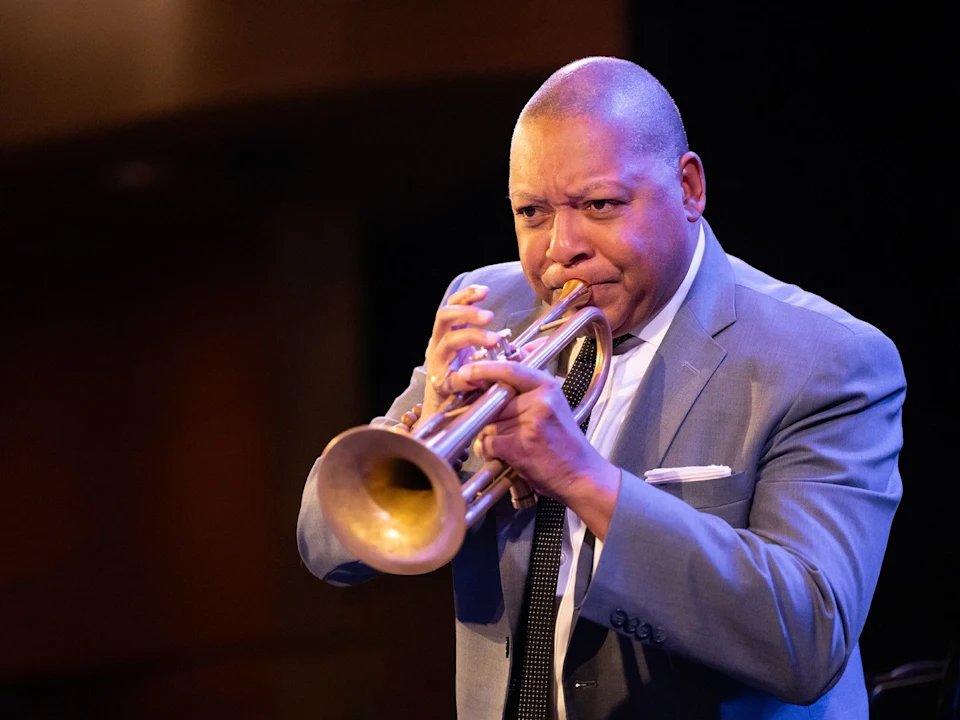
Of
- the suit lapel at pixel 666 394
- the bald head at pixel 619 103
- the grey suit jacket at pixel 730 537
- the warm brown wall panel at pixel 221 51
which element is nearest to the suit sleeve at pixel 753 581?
the grey suit jacket at pixel 730 537

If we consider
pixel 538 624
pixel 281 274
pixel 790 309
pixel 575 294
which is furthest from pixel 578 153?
pixel 281 274

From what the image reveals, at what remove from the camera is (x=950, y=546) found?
10.3ft

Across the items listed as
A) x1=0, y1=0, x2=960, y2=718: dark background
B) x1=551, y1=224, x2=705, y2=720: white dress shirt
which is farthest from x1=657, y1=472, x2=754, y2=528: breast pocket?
x1=0, y1=0, x2=960, y2=718: dark background

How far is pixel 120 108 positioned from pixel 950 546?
2839mm

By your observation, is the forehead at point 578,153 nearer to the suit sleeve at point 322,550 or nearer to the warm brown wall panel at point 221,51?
the suit sleeve at point 322,550

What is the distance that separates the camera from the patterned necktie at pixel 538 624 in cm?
198

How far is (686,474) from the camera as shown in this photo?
6.46 ft

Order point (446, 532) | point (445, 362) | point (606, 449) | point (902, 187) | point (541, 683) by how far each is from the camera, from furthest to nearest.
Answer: point (902, 187) < point (606, 449) < point (541, 683) < point (445, 362) < point (446, 532)

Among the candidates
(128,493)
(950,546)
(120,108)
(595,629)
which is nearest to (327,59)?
(120,108)

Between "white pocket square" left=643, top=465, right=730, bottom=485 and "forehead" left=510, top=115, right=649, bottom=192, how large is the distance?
549 mm

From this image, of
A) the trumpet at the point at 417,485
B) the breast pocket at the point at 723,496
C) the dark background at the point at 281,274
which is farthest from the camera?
the dark background at the point at 281,274

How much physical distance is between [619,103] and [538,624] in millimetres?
999

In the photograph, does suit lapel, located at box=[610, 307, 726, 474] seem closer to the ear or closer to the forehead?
the ear

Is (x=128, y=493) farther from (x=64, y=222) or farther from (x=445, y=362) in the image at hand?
(x=445, y=362)
